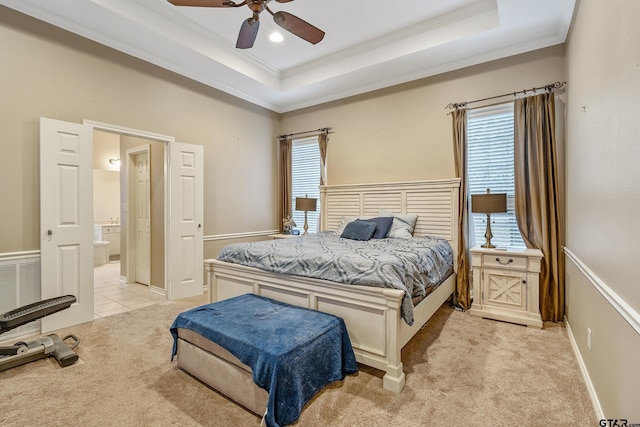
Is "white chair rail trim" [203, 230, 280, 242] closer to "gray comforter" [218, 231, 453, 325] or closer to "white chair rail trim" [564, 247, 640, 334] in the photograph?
"gray comforter" [218, 231, 453, 325]

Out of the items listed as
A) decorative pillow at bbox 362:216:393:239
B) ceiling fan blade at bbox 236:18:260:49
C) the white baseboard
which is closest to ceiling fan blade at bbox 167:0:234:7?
ceiling fan blade at bbox 236:18:260:49

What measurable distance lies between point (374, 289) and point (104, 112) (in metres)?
3.70

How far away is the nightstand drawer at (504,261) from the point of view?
325cm

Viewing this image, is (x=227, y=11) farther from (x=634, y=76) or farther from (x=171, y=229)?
(x=634, y=76)

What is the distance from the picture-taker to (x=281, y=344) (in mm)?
1800

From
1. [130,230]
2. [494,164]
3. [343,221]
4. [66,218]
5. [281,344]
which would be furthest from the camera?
[130,230]

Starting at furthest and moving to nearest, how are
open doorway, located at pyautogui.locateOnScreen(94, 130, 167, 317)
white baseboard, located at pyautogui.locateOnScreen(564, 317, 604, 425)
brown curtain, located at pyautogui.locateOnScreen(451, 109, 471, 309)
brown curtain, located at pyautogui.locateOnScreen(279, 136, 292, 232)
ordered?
brown curtain, located at pyautogui.locateOnScreen(279, 136, 292, 232) < open doorway, located at pyautogui.locateOnScreen(94, 130, 167, 317) < brown curtain, located at pyautogui.locateOnScreen(451, 109, 471, 309) < white baseboard, located at pyautogui.locateOnScreen(564, 317, 604, 425)

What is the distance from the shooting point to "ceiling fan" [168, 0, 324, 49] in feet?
7.98

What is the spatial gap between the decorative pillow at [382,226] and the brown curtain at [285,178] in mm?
2058

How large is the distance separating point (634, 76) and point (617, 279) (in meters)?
0.94

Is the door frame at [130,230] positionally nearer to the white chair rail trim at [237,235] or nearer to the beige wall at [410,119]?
the white chair rail trim at [237,235]

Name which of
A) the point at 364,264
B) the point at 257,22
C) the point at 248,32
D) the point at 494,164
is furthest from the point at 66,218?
the point at 494,164

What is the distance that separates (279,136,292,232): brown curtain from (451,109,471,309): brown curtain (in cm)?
292

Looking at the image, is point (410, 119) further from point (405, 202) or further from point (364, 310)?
point (364, 310)
